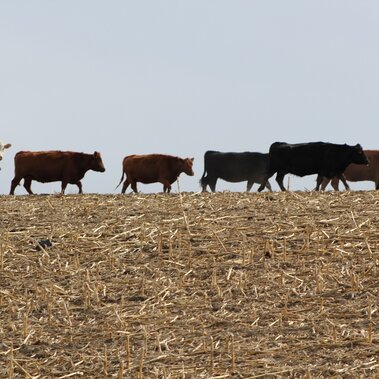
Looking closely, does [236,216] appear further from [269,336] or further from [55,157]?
[55,157]

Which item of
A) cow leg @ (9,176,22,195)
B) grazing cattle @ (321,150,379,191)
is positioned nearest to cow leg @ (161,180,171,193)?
cow leg @ (9,176,22,195)

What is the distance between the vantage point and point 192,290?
32.7ft

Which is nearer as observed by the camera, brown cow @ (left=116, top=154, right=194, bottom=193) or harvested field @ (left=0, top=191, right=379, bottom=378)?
harvested field @ (left=0, top=191, right=379, bottom=378)

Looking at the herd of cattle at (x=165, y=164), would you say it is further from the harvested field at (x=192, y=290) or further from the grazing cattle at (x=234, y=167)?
the harvested field at (x=192, y=290)

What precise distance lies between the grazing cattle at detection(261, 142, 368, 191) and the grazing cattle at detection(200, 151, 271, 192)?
451 cm

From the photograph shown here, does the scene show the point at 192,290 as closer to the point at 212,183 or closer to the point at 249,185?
the point at 212,183

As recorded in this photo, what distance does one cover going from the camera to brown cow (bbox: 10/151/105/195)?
24.0 metres

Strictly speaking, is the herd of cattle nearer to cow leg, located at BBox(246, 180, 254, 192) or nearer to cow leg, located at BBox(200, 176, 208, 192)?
cow leg, located at BBox(200, 176, 208, 192)

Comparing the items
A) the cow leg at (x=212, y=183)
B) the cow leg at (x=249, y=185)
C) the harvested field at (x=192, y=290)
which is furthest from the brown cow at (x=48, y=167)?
the harvested field at (x=192, y=290)

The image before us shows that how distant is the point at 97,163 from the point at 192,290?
1518cm

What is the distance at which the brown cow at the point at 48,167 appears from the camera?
78.8 feet

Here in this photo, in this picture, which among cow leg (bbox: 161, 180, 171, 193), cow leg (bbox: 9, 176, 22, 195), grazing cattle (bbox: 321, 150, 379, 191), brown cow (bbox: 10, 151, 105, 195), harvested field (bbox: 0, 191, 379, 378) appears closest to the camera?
harvested field (bbox: 0, 191, 379, 378)

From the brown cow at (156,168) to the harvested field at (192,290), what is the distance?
11.9 m

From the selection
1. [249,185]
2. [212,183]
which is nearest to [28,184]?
[212,183]
